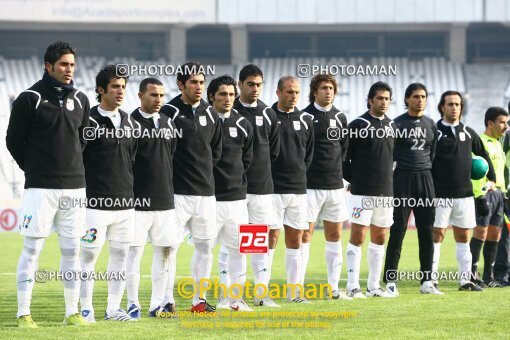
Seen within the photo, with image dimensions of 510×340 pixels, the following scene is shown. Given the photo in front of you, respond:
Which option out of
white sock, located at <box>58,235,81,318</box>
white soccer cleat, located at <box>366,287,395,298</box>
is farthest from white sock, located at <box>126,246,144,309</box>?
white soccer cleat, located at <box>366,287,395,298</box>

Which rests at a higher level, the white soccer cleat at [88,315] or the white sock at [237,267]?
the white sock at [237,267]

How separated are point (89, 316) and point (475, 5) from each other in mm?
35671

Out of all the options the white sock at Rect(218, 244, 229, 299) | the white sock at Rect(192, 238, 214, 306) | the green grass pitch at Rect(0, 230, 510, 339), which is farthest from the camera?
the white sock at Rect(218, 244, 229, 299)

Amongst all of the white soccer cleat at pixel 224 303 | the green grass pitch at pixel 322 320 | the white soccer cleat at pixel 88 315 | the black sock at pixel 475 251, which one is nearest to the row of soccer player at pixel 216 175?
the white soccer cleat at pixel 88 315

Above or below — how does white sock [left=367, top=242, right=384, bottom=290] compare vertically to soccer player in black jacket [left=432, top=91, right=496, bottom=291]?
below

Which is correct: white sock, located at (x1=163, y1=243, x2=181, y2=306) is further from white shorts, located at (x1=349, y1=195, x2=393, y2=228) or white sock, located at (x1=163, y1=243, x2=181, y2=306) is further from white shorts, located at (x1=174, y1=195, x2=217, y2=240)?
white shorts, located at (x1=349, y1=195, x2=393, y2=228)

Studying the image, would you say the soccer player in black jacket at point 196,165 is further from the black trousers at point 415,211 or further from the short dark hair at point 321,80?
the black trousers at point 415,211

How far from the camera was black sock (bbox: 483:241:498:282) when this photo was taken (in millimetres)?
13586

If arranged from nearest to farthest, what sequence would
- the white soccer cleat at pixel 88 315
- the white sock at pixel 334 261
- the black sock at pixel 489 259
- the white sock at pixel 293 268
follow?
the white soccer cleat at pixel 88 315 → the white sock at pixel 293 268 → the white sock at pixel 334 261 → the black sock at pixel 489 259

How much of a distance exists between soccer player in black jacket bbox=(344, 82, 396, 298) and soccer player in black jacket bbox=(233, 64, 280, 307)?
143cm

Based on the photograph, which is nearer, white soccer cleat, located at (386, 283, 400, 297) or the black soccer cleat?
white soccer cleat, located at (386, 283, 400, 297)

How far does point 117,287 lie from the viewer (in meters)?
9.47

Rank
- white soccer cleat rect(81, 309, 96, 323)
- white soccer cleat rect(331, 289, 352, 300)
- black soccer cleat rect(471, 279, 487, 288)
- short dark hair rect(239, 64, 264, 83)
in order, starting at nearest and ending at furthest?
white soccer cleat rect(81, 309, 96, 323)
short dark hair rect(239, 64, 264, 83)
white soccer cleat rect(331, 289, 352, 300)
black soccer cleat rect(471, 279, 487, 288)

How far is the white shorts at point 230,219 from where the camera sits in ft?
34.1
